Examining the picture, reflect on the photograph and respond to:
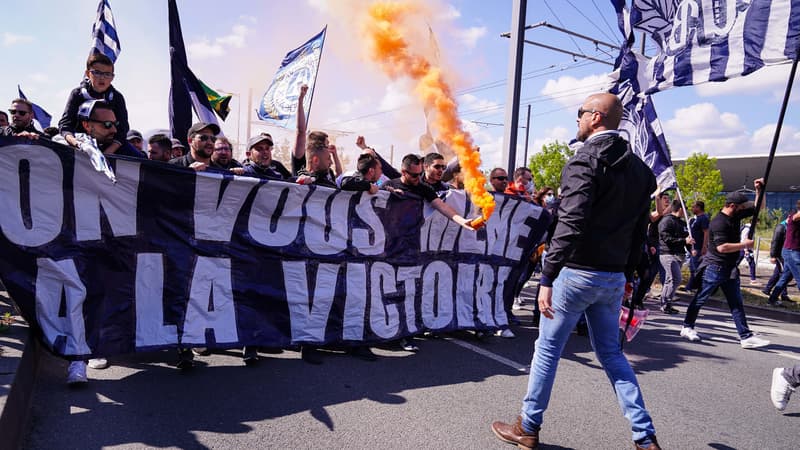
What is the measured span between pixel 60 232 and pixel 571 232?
3.56 m

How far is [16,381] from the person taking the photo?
3.04 m

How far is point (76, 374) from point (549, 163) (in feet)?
123

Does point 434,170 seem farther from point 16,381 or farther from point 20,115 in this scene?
point 20,115

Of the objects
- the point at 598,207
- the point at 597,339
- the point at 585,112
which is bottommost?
the point at 597,339

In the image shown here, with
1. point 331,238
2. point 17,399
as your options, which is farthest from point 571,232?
point 17,399

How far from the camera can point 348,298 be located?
495 centimetres

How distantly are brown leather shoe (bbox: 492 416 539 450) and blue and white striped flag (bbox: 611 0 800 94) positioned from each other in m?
5.52

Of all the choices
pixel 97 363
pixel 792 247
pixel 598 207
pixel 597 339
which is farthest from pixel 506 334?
pixel 792 247

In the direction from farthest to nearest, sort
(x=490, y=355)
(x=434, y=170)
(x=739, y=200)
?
(x=739, y=200) → (x=434, y=170) → (x=490, y=355)

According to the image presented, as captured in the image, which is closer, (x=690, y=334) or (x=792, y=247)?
(x=690, y=334)

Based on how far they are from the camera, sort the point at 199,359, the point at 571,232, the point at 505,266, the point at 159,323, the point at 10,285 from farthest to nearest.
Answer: the point at 505,266
the point at 199,359
the point at 159,323
the point at 10,285
the point at 571,232

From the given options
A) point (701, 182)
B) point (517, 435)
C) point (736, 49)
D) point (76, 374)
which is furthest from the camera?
point (701, 182)

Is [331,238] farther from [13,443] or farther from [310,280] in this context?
[13,443]

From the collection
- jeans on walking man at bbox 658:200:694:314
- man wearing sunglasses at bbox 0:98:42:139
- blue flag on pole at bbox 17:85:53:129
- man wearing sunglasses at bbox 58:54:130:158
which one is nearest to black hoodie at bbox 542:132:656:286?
man wearing sunglasses at bbox 58:54:130:158
